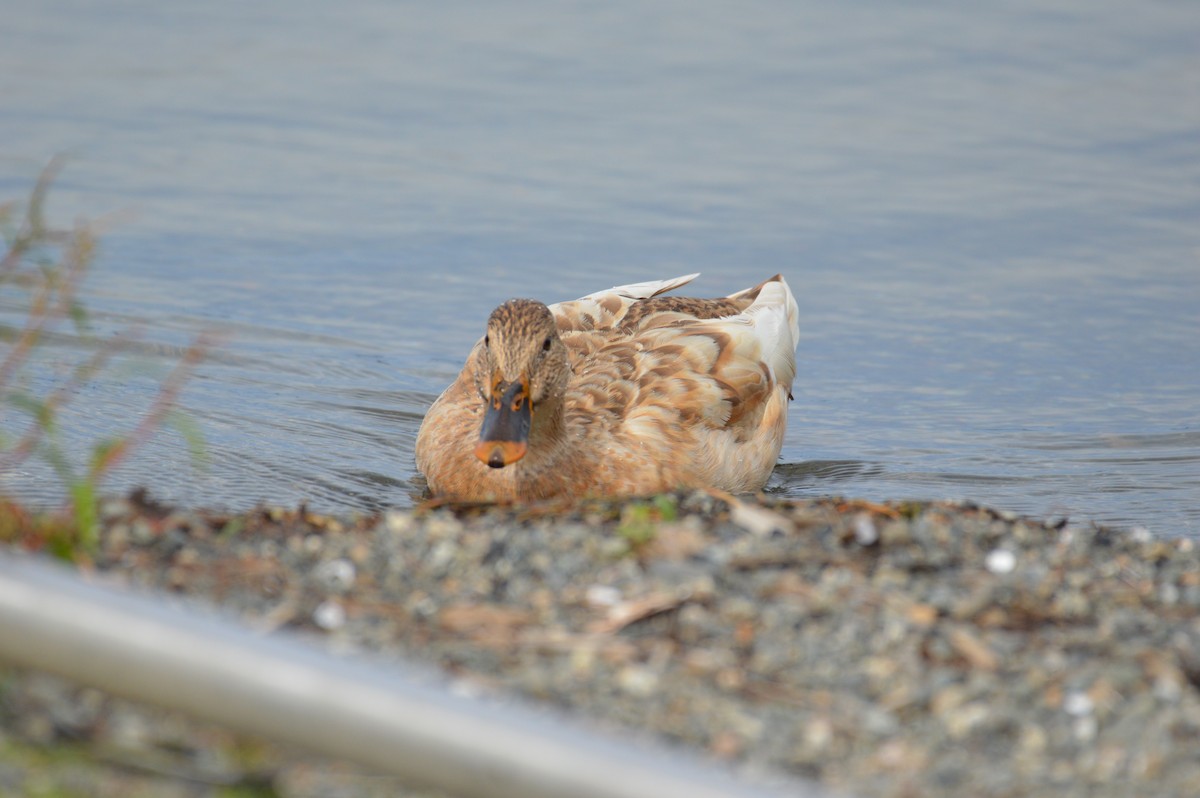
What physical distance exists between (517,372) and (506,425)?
0.28 meters

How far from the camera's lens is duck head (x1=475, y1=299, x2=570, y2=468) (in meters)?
6.63

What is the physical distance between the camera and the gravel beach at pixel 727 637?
3.39 meters

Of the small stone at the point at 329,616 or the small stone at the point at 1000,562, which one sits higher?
the small stone at the point at 1000,562

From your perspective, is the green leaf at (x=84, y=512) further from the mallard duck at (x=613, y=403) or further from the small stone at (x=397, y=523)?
the mallard duck at (x=613, y=403)

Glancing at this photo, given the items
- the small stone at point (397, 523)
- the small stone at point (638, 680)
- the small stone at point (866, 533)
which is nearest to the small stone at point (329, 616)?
the small stone at point (397, 523)

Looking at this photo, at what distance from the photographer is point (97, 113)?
1265 cm

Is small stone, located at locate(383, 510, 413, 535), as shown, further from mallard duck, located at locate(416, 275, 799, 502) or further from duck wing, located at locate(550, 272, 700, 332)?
duck wing, located at locate(550, 272, 700, 332)

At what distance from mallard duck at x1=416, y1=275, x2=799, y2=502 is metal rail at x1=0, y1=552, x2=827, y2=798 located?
3.43m

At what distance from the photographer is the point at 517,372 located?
679 cm

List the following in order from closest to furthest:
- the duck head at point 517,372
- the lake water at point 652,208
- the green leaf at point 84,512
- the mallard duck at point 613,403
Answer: the green leaf at point 84,512
the duck head at point 517,372
the mallard duck at point 613,403
the lake water at point 652,208

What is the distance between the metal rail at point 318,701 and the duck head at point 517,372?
11.4ft

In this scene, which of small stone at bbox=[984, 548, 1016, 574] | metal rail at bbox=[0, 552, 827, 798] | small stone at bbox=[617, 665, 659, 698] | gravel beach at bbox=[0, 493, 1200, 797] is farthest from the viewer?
small stone at bbox=[984, 548, 1016, 574]

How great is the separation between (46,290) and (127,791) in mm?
1701

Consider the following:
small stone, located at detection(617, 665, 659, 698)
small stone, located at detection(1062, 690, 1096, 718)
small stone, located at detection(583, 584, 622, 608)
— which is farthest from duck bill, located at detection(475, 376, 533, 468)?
small stone, located at detection(1062, 690, 1096, 718)
